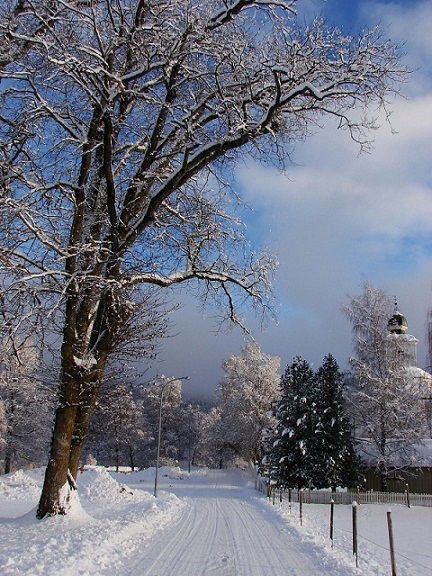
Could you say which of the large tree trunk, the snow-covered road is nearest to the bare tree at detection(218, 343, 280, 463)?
the snow-covered road

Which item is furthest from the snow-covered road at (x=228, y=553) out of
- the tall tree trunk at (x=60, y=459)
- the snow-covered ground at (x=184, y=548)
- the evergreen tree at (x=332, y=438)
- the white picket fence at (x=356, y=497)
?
the evergreen tree at (x=332, y=438)

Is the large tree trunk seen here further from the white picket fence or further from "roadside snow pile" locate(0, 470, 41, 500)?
the white picket fence

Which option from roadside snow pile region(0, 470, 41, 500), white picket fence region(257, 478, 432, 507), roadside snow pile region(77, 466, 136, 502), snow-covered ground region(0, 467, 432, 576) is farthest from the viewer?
white picket fence region(257, 478, 432, 507)

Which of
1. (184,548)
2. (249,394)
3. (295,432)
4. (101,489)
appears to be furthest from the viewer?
(249,394)

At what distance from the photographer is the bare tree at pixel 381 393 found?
1389 inches

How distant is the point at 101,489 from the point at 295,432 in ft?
45.8

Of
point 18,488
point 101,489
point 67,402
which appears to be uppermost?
point 67,402

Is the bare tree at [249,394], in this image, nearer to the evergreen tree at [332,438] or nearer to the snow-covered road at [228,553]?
the evergreen tree at [332,438]

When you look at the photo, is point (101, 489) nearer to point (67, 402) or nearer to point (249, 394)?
point (67, 402)

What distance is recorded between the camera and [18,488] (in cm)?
2944

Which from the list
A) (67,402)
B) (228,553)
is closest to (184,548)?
(228,553)

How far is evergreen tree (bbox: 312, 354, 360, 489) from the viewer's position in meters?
35.1

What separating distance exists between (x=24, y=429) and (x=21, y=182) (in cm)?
4709

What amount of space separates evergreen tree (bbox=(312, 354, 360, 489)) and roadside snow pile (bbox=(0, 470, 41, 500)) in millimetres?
17057
